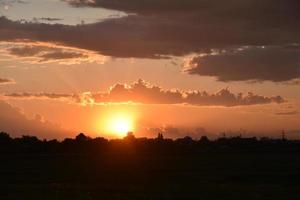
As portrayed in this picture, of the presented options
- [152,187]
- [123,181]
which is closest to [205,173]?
[123,181]

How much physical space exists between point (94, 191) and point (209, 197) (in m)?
11.2

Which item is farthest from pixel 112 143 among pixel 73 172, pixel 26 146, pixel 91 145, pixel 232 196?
pixel 232 196

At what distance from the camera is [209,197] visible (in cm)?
4944

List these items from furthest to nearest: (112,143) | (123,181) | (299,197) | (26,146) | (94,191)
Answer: (112,143), (26,146), (123,181), (94,191), (299,197)

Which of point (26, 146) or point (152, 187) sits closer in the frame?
point (152, 187)

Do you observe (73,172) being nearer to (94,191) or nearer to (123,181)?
(123,181)

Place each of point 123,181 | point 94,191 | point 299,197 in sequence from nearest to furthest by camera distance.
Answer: point 299,197
point 94,191
point 123,181

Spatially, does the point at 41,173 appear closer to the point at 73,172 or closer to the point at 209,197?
the point at 73,172

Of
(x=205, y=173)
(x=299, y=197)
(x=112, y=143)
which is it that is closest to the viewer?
(x=299, y=197)

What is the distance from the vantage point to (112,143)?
650ft

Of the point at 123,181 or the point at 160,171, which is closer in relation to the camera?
the point at 123,181

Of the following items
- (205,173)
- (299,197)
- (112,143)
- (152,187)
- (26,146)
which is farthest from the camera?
(112,143)

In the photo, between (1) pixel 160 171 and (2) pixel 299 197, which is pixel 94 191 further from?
(1) pixel 160 171

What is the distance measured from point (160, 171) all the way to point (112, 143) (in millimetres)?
116574
